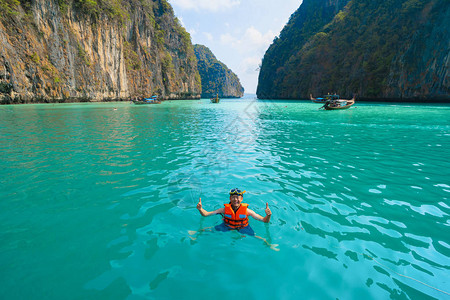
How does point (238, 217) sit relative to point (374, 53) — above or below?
below

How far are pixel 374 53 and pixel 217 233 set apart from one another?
72.1 m

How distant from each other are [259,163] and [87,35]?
58558mm

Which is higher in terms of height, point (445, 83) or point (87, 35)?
point (87, 35)

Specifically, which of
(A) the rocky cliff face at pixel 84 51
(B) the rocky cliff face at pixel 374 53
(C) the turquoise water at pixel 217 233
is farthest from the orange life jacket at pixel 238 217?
(B) the rocky cliff face at pixel 374 53

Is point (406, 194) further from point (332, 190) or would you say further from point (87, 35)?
point (87, 35)

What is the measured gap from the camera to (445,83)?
137 ft

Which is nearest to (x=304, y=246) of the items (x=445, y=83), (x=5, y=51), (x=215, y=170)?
(x=215, y=170)

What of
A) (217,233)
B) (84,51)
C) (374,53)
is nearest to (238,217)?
(217,233)

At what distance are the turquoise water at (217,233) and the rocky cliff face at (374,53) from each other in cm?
5107

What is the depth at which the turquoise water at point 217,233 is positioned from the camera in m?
3.29

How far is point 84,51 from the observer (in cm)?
4881

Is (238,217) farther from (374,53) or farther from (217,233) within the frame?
(374,53)

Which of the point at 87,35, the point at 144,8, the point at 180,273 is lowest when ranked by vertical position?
the point at 180,273

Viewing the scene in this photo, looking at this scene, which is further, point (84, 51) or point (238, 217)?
point (84, 51)
